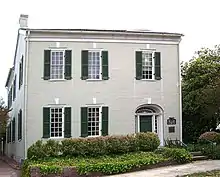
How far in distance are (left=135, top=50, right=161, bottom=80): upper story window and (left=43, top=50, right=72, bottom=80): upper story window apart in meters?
4.01

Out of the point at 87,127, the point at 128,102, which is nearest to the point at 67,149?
the point at 87,127

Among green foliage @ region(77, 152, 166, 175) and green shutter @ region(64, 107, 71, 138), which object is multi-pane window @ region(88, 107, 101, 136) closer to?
green shutter @ region(64, 107, 71, 138)

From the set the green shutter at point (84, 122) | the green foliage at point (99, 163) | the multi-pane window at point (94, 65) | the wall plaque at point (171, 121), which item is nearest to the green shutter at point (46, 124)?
the green shutter at point (84, 122)

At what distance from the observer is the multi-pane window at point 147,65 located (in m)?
23.9

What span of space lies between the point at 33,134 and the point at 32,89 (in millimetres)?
2461

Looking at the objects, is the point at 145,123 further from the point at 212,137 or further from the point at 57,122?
the point at 57,122

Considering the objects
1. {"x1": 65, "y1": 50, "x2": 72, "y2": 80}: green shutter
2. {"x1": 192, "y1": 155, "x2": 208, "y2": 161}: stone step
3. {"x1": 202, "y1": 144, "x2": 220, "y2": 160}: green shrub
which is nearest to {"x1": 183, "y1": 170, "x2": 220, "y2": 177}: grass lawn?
{"x1": 192, "y1": 155, "x2": 208, "y2": 161}: stone step

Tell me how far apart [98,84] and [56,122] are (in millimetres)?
3189

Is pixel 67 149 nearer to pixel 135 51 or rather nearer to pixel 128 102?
pixel 128 102

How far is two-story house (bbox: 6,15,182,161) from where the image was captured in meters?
22.5

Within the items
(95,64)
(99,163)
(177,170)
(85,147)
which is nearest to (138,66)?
(95,64)

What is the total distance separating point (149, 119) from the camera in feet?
79.4

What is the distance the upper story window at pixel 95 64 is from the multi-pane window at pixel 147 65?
7.33 ft

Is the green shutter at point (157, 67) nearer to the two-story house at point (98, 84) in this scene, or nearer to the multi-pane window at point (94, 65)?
the two-story house at point (98, 84)
